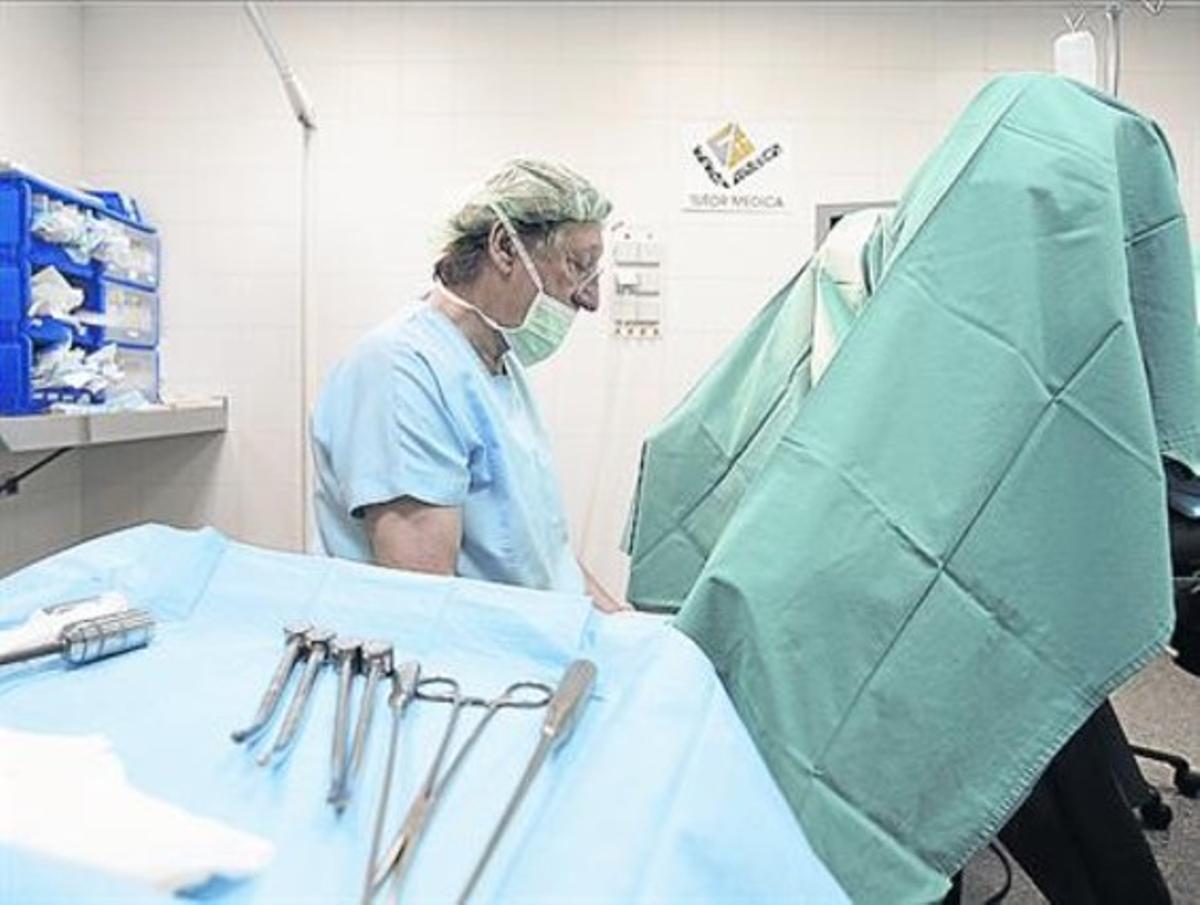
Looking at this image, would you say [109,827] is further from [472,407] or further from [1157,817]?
[1157,817]

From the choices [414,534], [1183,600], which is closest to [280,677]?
[414,534]

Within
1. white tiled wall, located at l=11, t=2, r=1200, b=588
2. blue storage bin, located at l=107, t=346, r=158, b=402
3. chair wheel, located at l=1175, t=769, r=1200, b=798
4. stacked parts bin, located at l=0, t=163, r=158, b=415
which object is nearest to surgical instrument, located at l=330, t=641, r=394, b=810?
stacked parts bin, located at l=0, t=163, r=158, b=415

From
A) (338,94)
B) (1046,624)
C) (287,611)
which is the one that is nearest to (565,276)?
(287,611)

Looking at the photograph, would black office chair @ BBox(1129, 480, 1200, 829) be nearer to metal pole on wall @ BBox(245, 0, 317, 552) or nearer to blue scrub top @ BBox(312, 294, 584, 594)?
blue scrub top @ BBox(312, 294, 584, 594)

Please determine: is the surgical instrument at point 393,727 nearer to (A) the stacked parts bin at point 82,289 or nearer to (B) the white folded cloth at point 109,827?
(B) the white folded cloth at point 109,827

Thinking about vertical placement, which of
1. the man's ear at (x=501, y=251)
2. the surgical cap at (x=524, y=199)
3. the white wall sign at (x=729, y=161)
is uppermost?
the white wall sign at (x=729, y=161)

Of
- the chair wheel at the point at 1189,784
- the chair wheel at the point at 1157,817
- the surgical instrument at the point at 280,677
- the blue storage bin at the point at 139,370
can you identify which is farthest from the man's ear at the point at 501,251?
the chair wheel at the point at 1189,784

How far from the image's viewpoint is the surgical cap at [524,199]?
1.43 metres

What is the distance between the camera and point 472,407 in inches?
51.9

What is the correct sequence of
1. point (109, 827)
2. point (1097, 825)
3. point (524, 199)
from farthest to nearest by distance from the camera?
point (524, 199)
point (1097, 825)
point (109, 827)

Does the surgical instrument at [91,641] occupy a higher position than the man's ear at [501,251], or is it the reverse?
the man's ear at [501,251]

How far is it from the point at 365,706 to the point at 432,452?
68 cm

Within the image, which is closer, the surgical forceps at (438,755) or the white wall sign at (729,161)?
the surgical forceps at (438,755)

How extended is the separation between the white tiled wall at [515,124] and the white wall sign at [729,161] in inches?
1.3
